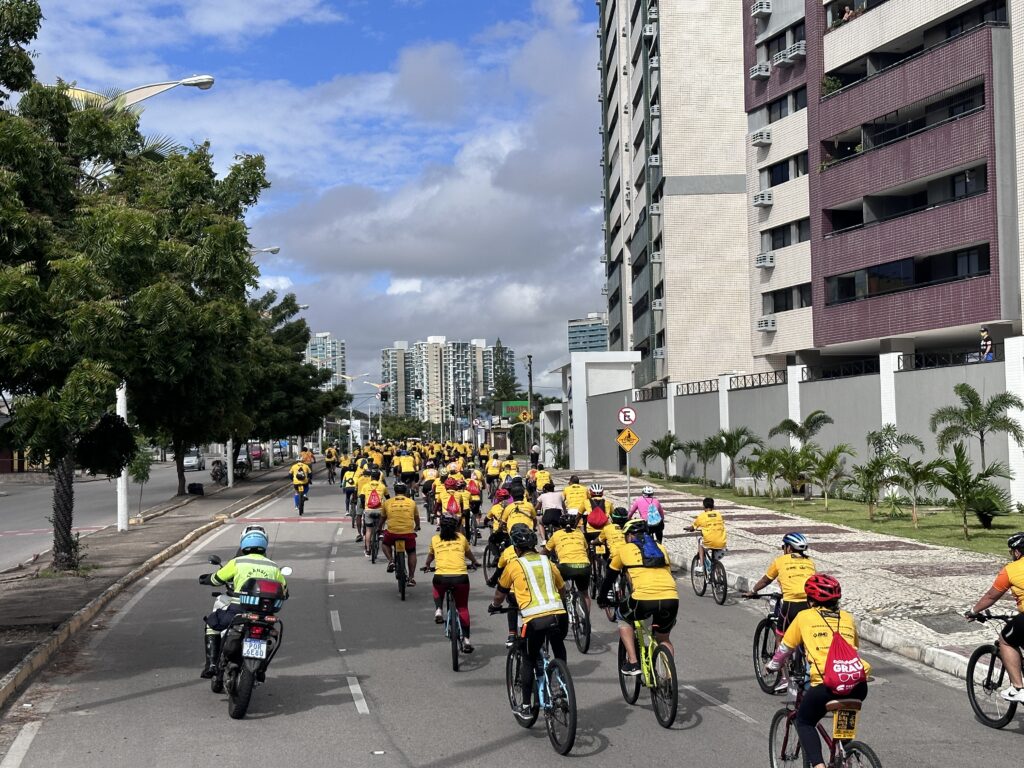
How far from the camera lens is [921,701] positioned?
1006 centimetres

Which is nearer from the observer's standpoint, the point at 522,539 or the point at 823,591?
the point at 823,591

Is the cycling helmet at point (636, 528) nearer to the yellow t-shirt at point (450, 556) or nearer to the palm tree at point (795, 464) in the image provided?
the yellow t-shirt at point (450, 556)

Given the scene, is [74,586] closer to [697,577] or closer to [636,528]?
[697,577]

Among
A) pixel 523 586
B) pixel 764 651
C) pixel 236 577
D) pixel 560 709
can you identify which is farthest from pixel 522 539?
pixel 764 651

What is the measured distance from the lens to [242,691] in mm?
9195

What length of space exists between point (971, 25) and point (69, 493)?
30154 mm

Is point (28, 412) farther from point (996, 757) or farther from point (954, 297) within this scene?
point (954, 297)

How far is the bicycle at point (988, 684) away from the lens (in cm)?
899

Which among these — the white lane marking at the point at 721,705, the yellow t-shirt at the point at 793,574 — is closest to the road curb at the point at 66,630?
the white lane marking at the point at 721,705

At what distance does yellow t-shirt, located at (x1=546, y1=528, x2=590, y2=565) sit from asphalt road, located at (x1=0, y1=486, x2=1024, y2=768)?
1043mm

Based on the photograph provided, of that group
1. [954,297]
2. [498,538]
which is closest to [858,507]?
[954,297]

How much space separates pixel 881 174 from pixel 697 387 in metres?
14.2

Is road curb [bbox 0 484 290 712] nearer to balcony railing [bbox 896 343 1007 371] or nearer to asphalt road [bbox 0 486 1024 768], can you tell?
asphalt road [bbox 0 486 1024 768]

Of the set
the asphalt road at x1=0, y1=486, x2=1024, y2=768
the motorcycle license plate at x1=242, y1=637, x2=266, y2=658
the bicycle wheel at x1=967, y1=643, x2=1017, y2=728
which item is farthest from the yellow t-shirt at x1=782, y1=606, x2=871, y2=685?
the motorcycle license plate at x1=242, y1=637, x2=266, y2=658
